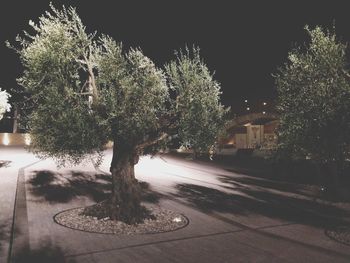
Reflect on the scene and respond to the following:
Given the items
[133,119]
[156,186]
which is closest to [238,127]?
[156,186]

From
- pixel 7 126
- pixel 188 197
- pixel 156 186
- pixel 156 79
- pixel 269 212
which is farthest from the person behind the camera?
pixel 7 126

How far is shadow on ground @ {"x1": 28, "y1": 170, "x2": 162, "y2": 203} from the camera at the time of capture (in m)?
17.0

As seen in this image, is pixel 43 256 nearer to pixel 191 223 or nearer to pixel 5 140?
pixel 191 223

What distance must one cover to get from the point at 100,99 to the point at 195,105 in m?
3.15

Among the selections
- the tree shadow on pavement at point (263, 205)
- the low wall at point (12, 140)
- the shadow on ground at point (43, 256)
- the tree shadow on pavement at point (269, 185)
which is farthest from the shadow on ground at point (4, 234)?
the low wall at point (12, 140)

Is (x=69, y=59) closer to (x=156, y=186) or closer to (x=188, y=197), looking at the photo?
(x=188, y=197)

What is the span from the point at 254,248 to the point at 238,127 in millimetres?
50907

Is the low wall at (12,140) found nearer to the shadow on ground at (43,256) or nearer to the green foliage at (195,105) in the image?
the green foliage at (195,105)

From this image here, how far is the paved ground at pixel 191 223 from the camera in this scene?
9.58 metres

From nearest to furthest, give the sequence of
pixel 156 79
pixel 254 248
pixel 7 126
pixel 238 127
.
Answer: pixel 254 248
pixel 156 79
pixel 238 127
pixel 7 126

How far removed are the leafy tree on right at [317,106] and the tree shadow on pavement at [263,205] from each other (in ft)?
9.83

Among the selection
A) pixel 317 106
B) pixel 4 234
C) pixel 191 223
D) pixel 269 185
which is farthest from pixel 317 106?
pixel 269 185

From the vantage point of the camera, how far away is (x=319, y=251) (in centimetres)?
1036

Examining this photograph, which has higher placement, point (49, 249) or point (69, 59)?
point (69, 59)
